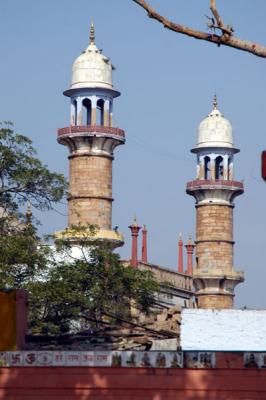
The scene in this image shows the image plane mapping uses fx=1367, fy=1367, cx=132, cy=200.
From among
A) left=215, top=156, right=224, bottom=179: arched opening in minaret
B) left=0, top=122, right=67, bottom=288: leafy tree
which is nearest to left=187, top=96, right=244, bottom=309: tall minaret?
left=215, top=156, right=224, bottom=179: arched opening in minaret

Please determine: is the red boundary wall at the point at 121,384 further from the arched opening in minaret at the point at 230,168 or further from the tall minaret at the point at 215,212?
the arched opening in minaret at the point at 230,168

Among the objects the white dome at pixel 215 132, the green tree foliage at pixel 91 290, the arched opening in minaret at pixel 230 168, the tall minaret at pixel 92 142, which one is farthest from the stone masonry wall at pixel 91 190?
the white dome at pixel 215 132

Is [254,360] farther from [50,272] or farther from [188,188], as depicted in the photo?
[188,188]

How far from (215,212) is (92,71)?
1415 centimetres

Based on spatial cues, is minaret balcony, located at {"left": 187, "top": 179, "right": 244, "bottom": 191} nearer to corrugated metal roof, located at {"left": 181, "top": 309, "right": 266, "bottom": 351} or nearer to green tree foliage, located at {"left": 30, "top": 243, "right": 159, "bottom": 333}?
green tree foliage, located at {"left": 30, "top": 243, "right": 159, "bottom": 333}

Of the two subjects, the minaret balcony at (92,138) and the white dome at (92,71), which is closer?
the minaret balcony at (92,138)

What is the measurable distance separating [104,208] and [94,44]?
1016 centimetres

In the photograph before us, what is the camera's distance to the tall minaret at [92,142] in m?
68.6

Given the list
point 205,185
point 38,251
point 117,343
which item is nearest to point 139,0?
point 117,343

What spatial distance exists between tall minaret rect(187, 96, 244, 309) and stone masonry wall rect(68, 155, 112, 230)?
13107mm

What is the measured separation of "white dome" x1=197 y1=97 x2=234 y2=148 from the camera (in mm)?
84500

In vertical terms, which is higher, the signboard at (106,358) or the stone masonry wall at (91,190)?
the stone masonry wall at (91,190)

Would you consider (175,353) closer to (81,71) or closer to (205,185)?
(81,71)

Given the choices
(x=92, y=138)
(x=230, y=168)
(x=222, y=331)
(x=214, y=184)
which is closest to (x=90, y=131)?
(x=92, y=138)
